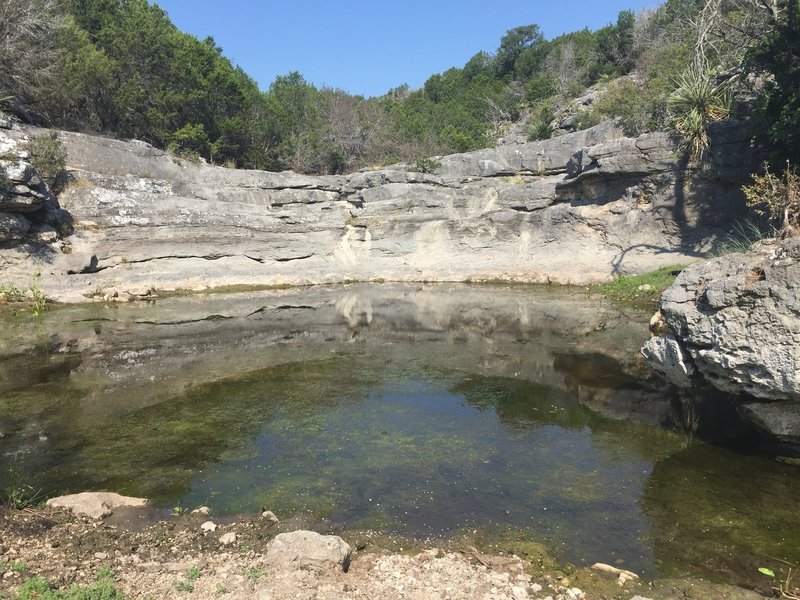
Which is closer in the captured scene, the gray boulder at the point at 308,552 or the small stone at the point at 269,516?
the gray boulder at the point at 308,552

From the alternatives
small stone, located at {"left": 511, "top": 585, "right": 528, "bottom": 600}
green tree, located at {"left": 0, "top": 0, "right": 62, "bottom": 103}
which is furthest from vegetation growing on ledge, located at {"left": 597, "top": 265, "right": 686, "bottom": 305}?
green tree, located at {"left": 0, "top": 0, "right": 62, "bottom": 103}

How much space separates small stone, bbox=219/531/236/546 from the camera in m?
5.08

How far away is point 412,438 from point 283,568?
387cm

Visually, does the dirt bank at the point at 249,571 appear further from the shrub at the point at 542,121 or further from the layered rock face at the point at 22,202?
the shrub at the point at 542,121

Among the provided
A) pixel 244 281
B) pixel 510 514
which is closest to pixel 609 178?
pixel 244 281

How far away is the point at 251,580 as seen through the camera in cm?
438

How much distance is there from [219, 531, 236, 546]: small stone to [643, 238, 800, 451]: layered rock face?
6228 mm

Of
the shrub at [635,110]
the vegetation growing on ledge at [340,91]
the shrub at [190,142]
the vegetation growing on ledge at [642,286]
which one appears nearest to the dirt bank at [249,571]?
the vegetation growing on ledge at [642,286]

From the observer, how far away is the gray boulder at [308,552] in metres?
4.53

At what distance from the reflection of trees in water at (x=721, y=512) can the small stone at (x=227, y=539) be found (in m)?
3.93

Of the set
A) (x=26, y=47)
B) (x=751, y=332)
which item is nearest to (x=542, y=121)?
(x=26, y=47)

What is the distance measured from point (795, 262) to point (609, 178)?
68.4 ft

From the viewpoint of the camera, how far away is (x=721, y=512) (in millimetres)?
5824

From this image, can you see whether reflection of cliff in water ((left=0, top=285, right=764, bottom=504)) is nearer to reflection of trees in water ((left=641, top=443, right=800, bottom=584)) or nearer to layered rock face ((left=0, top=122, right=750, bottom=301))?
reflection of trees in water ((left=641, top=443, right=800, bottom=584))
